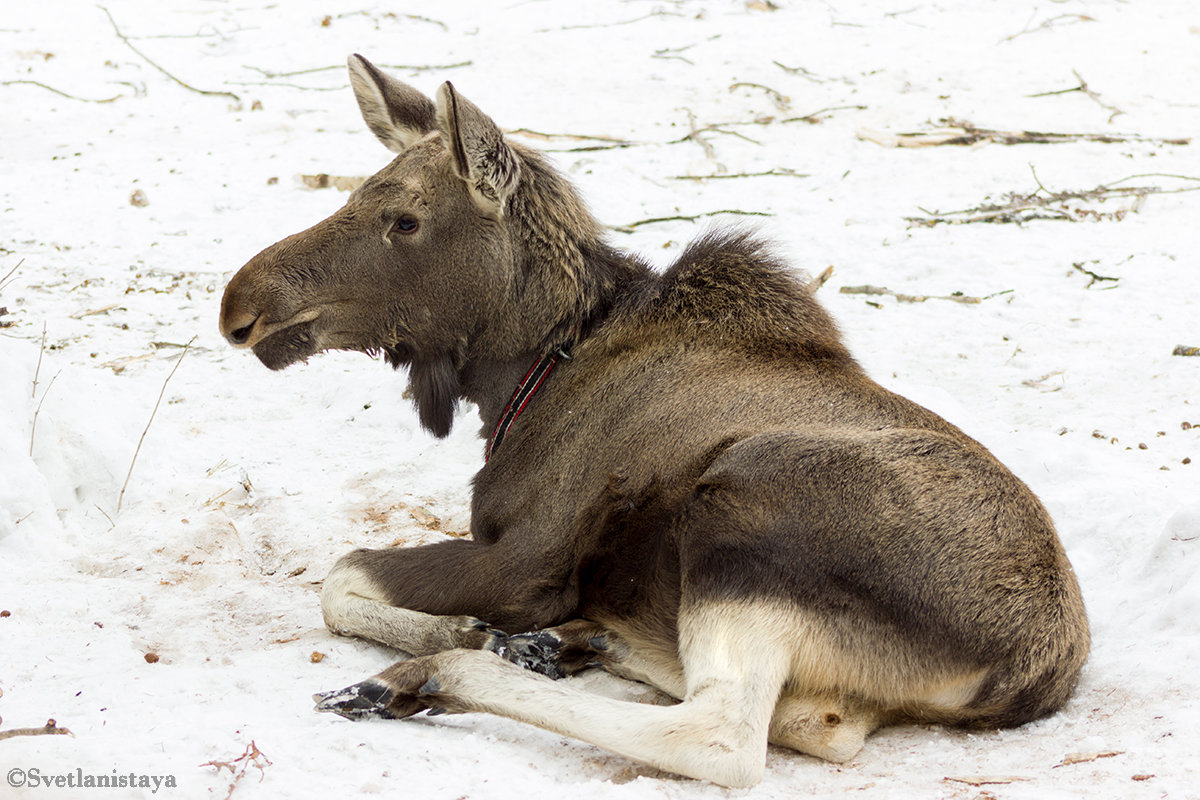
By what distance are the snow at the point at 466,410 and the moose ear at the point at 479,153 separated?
3.64 ft

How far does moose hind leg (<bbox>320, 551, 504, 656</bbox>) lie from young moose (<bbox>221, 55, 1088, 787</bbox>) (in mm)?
11

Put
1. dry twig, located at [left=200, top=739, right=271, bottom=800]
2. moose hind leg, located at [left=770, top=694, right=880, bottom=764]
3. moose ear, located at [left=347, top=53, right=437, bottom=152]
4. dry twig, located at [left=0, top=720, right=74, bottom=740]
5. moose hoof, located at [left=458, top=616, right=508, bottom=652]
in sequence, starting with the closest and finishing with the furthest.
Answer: dry twig, located at [left=0, top=720, right=74, bottom=740] → dry twig, located at [left=200, top=739, right=271, bottom=800] → moose hind leg, located at [left=770, top=694, right=880, bottom=764] → moose hoof, located at [left=458, top=616, right=508, bottom=652] → moose ear, located at [left=347, top=53, right=437, bottom=152]

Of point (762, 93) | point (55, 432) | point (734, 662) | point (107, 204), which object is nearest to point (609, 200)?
point (762, 93)

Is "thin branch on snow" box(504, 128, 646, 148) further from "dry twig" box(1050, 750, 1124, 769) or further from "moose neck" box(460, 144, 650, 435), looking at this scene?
"dry twig" box(1050, 750, 1124, 769)

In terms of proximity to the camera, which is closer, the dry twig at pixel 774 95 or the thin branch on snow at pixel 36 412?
the thin branch on snow at pixel 36 412

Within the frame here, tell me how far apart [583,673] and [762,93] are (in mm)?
8833

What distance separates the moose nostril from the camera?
463 centimetres

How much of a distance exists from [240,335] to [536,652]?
71.9 inches

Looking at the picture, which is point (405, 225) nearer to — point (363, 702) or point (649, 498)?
point (649, 498)

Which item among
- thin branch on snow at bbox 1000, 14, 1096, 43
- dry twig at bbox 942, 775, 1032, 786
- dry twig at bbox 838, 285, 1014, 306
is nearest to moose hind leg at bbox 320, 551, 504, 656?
dry twig at bbox 942, 775, 1032, 786

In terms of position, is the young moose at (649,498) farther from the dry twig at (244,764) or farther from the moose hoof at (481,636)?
the dry twig at (244,764)

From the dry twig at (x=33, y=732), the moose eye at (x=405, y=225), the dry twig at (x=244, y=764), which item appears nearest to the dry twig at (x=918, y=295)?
the moose eye at (x=405, y=225)

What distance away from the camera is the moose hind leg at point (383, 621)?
4395mm

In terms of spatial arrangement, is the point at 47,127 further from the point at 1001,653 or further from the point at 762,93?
the point at 1001,653
